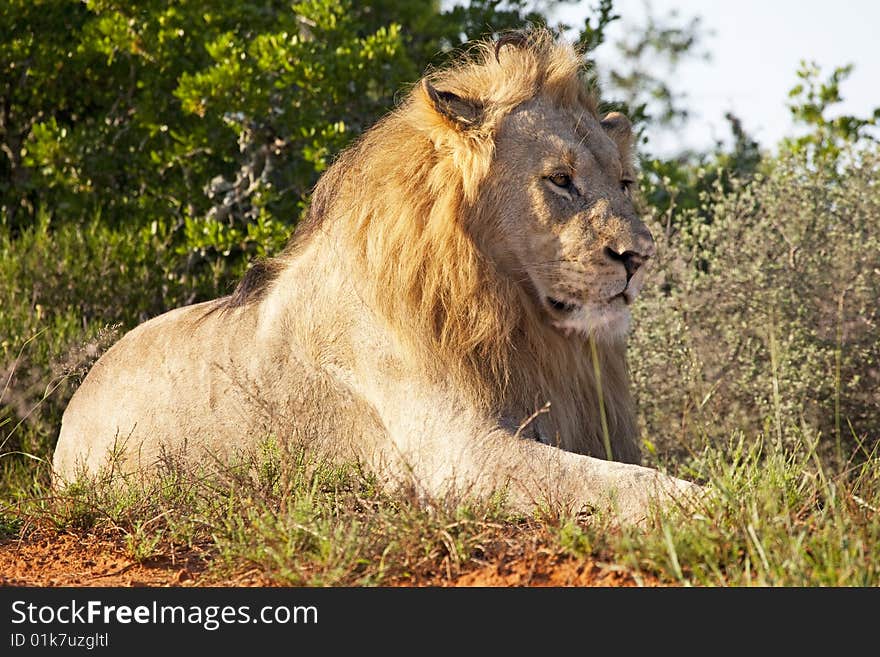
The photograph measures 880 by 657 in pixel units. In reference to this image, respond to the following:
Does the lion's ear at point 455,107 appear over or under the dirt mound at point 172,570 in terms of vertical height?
over

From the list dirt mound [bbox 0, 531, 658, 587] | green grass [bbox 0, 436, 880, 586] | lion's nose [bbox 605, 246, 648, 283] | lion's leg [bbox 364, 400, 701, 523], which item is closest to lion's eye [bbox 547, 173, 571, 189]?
lion's nose [bbox 605, 246, 648, 283]

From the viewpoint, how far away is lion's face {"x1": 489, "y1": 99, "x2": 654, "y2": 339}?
13.9 ft

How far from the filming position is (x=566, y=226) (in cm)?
432

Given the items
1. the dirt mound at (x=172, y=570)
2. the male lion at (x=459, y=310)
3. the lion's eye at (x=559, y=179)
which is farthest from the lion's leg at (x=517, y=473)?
the lion's eye at (x=559, y=179)

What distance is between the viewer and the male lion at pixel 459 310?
4238 millimetres

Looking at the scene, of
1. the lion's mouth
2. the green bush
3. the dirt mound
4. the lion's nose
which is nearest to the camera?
the dirt mound

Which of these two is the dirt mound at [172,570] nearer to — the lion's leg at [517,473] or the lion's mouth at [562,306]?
the lion's leg at [517,473]

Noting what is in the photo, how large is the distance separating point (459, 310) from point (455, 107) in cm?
83

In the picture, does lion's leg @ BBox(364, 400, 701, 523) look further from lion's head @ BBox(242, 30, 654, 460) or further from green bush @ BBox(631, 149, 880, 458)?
green bush @ BBox(631, 149, 880, 458)

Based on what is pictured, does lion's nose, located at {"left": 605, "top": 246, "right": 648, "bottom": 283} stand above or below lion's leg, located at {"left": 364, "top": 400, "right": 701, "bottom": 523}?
above
